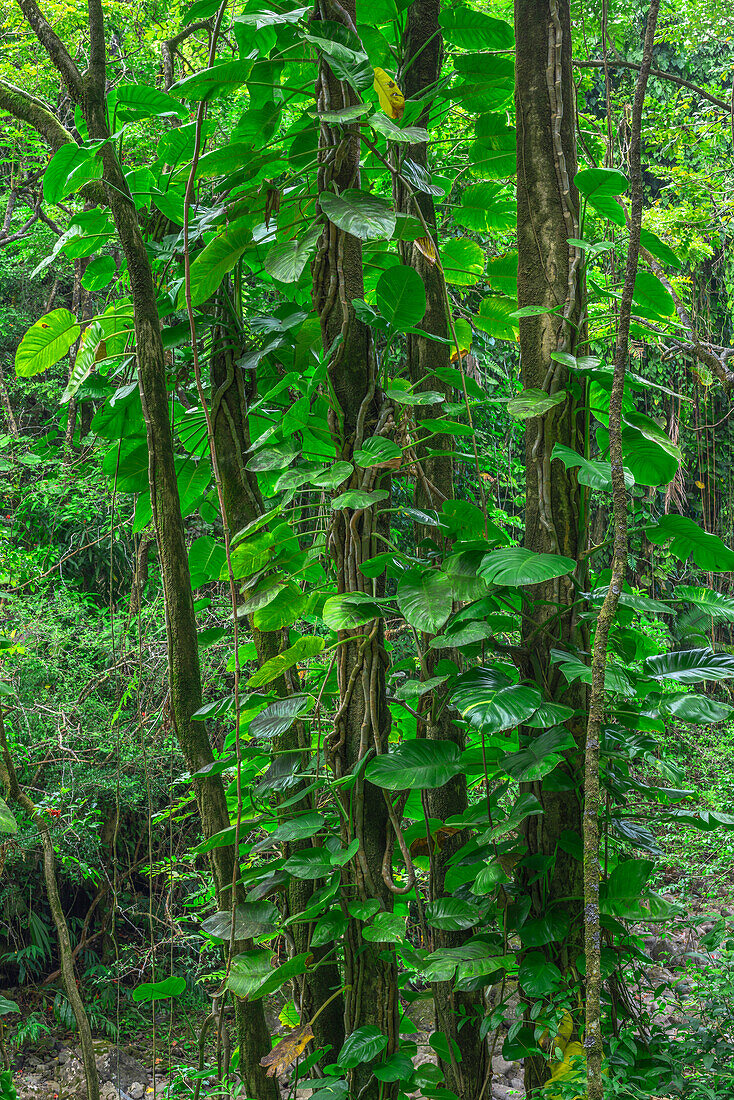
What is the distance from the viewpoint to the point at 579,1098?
93 centimetres

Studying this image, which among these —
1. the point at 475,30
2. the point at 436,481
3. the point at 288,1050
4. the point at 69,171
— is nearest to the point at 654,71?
the point at 475,30

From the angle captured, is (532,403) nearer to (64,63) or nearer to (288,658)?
(288,658)

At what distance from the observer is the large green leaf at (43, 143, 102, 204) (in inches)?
45.1

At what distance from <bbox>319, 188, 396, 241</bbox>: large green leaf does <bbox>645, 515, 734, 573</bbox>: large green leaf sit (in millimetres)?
535

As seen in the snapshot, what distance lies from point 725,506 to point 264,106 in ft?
20.5

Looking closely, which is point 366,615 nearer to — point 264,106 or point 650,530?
point 650,530

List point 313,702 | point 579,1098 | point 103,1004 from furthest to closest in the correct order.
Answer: point 103,1004
point 313,702
point 579,1098

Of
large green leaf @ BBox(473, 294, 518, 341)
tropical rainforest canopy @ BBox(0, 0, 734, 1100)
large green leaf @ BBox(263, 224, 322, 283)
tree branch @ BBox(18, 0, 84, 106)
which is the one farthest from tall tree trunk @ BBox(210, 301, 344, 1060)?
large green leaf @ BBox(473, 294, 518, 341)

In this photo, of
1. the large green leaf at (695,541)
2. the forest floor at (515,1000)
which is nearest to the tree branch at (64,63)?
the large green leaf at (695,541)

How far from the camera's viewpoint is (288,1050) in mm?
989

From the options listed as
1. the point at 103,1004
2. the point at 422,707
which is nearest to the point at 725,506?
the point at 103,1004

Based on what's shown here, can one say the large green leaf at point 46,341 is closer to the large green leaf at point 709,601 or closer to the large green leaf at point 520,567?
the large green leaf at point 520,567

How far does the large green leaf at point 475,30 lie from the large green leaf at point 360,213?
544 mm

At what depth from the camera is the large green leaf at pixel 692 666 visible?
1.00 m
